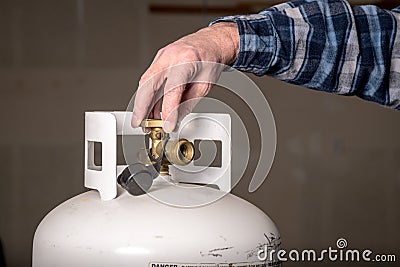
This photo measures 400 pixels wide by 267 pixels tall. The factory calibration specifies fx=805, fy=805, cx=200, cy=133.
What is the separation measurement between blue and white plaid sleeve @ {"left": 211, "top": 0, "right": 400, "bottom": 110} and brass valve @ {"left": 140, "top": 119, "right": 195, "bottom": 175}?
11 centimetres

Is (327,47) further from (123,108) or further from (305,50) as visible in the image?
(123,108)

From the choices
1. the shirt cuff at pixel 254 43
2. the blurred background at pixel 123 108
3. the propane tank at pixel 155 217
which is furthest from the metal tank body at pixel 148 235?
the blurred background at pixel 123 108

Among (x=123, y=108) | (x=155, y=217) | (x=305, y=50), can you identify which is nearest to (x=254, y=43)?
(x=305, y=50)

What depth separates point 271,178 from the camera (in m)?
2.89

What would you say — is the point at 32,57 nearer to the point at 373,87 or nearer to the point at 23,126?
the point at 23,126

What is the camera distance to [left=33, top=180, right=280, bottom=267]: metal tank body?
0.73 metres

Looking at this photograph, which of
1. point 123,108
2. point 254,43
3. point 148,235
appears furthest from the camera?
point 123,108

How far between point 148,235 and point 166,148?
0.11 meters

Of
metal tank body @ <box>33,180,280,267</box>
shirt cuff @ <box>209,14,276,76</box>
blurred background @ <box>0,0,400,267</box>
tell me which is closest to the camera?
metal tank body @ <box>33,180,280,267</box>

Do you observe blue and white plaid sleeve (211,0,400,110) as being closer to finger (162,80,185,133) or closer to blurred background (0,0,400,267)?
finger (162,80,185,133)

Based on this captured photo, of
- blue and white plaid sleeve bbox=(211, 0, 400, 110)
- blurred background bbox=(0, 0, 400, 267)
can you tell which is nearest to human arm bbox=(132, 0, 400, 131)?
blue and white plaid sleeve bbox=(211, 0, 400, 110)

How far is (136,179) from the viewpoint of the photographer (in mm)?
779

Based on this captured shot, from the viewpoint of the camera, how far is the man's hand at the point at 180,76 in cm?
74

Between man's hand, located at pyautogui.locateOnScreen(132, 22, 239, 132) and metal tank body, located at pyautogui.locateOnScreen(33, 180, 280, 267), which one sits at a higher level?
man's hand, located at pyautogui.locateOnScreen(132, 22, 239, 132)
